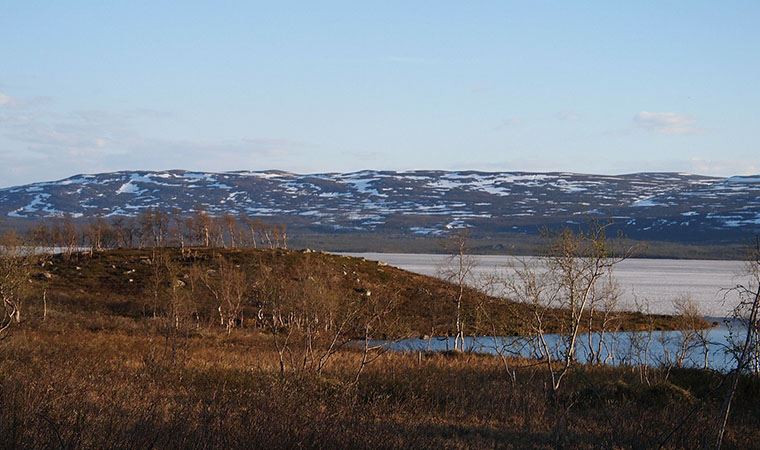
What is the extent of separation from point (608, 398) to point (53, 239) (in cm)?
8939

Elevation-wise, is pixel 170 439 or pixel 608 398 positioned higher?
pixel 170 439

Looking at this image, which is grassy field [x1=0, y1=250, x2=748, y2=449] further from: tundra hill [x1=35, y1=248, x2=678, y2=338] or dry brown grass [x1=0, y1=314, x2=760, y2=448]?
tundra hill [x1=35, y1=248, x2=678, y2=338]

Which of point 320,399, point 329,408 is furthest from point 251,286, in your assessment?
point 329,408

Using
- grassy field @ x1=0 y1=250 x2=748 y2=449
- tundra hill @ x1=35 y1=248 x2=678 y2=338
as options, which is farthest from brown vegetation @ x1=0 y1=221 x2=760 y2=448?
tundra hill @ x1=35 y1=248 x2=678 y2=338

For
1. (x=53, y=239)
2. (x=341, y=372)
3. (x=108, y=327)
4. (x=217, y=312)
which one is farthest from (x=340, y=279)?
(x=341, y=372)

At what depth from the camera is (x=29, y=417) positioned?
8.30 meters

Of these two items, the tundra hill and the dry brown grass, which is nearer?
the dry brown grass

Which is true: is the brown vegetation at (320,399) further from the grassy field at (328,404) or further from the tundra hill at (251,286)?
the tundra hill at (251,286)

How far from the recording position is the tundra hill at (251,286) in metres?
57.6

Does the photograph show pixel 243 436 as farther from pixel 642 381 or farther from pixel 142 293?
pixel 142 293

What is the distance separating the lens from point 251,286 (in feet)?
226

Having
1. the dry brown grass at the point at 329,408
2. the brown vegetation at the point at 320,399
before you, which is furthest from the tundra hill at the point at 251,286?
the dry brown grass at the point at 329,408

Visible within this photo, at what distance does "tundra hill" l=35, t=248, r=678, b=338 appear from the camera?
5759cm

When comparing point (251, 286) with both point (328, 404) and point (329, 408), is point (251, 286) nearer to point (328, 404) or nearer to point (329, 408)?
point (328, 404)
